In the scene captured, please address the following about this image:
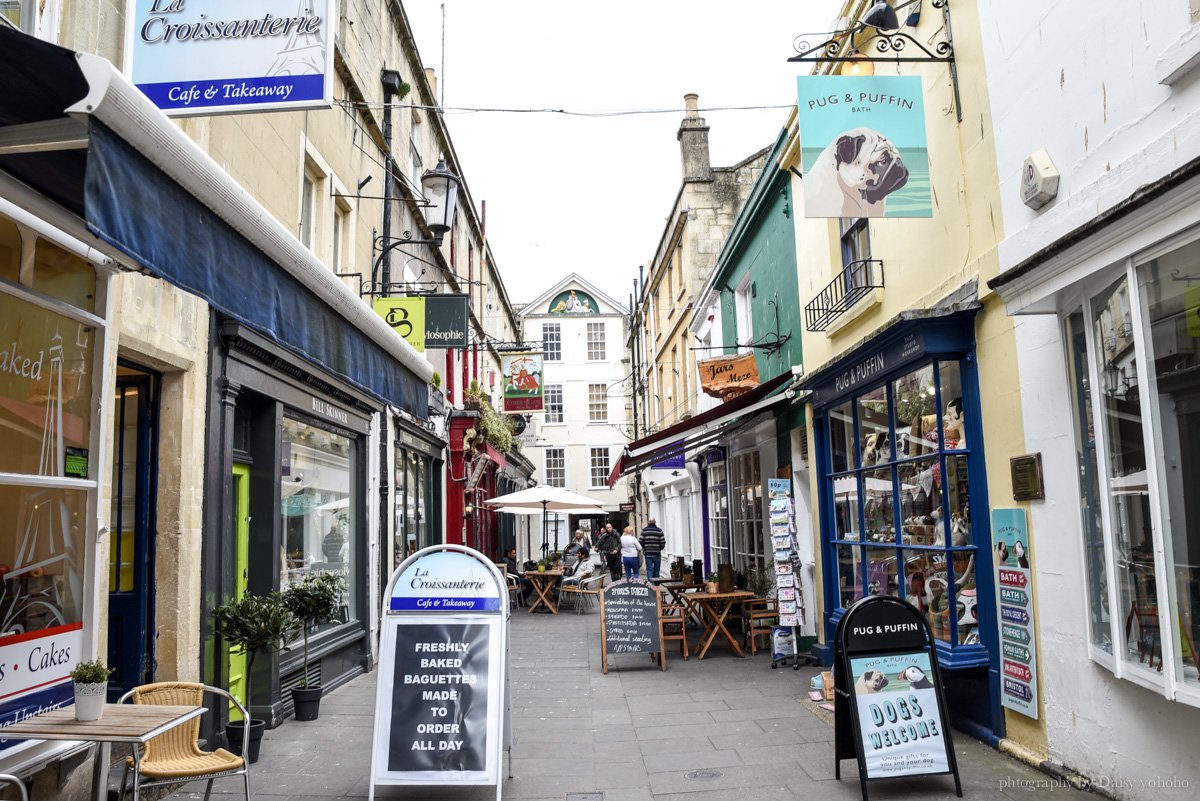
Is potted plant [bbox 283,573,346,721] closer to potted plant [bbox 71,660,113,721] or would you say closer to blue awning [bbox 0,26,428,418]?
blue awning [bbox 0,26,428,418]

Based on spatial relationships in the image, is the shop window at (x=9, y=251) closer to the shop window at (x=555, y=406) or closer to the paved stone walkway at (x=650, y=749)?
the paved stone walkway at (x=650, y=749)

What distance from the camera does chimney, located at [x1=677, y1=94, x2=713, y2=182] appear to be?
71.3ft

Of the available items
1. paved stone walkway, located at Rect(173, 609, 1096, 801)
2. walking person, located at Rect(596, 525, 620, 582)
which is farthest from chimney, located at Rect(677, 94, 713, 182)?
paved stone walkway, located at Rect(173, 609, 1096, 801)

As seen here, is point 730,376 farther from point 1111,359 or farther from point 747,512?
point 1111,359

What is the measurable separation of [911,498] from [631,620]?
12.7ft

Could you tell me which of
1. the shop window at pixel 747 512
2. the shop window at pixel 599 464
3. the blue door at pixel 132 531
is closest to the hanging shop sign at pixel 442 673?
the blue door at pixel 132 531

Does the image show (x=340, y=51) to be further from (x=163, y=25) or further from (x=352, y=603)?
(x=352, y=603)

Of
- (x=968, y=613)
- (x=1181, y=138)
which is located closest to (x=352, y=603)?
(x=968, y=613)

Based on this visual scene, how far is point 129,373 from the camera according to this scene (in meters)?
6.15

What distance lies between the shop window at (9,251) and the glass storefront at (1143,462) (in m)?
5.49

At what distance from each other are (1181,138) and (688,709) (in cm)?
590

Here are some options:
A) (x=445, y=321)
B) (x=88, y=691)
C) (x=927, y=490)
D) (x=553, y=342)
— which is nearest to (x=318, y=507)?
(x=445, y=321)

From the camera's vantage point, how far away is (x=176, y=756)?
15.8 feet

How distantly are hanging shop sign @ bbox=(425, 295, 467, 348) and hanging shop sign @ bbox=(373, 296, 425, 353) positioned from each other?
30.1 inches
